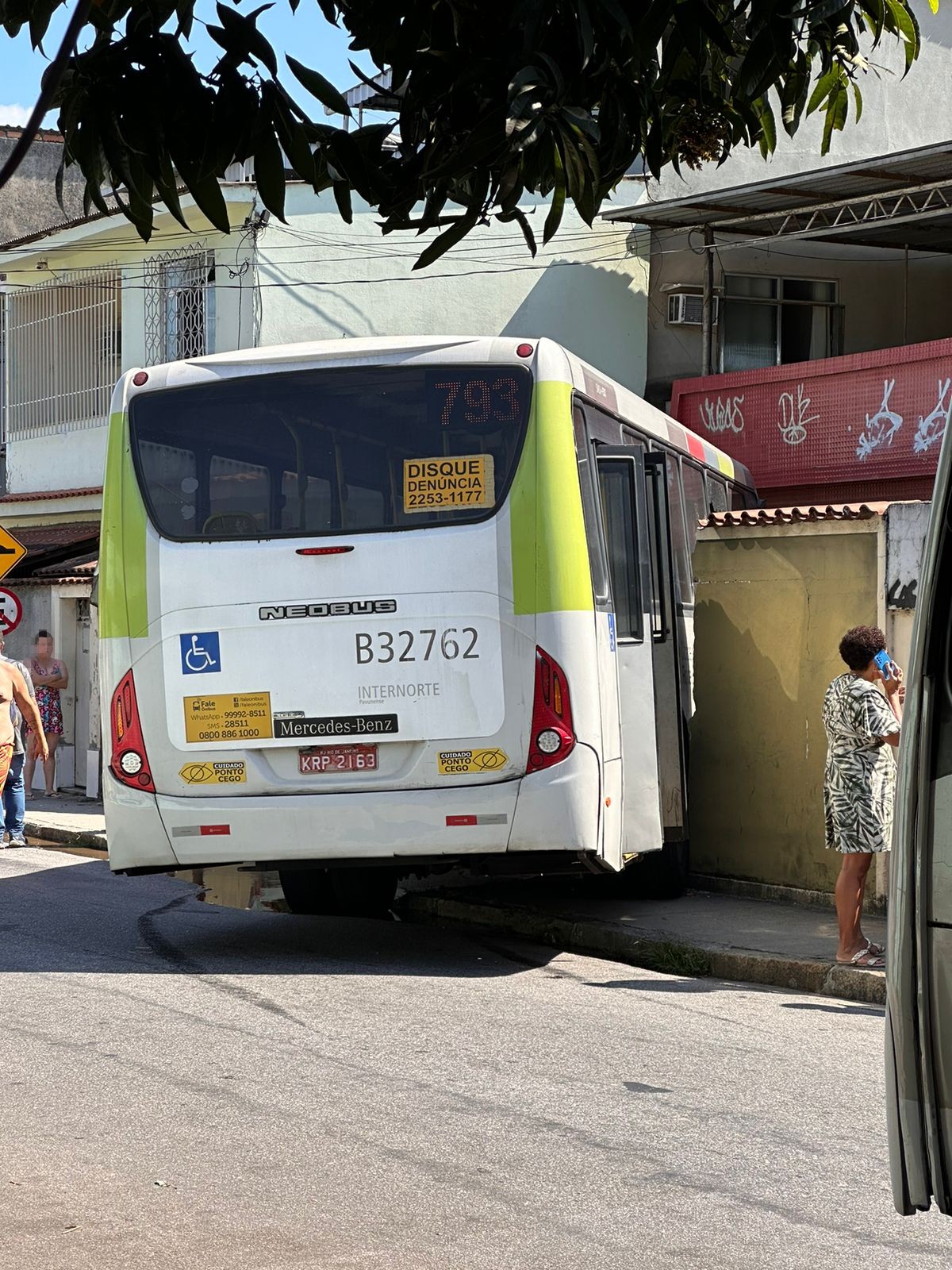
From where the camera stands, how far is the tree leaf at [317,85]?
11.2 ft

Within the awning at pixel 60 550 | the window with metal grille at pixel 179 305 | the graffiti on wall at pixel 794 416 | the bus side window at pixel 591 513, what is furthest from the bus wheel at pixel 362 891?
the window with metal grille at pixel 179 305

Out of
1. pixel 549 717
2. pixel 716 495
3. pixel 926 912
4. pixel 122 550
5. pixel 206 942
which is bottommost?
pixel 206 942

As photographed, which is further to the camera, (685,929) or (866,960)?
(685,929)

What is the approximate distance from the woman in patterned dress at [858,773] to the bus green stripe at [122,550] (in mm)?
3930

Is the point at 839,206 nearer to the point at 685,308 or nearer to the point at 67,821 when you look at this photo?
the point at 685,308

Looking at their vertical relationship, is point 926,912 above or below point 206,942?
above

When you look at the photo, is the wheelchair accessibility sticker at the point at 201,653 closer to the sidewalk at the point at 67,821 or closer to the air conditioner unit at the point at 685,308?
the sidewalk at the point at 67,821

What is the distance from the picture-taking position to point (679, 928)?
1077 cm

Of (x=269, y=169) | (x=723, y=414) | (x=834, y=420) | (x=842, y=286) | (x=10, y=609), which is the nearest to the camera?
(x=269, y=169)

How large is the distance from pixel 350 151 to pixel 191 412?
5911 millimetres

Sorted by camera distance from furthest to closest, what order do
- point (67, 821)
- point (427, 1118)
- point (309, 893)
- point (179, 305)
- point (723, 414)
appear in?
point (179, 305) < point (723, 414) < point (67, 821) < point (309, 893) < point (427, 1118)

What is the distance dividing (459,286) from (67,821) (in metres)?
9.94

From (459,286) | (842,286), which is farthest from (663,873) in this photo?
(842,286)

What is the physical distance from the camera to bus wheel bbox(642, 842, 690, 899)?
1200 cm
